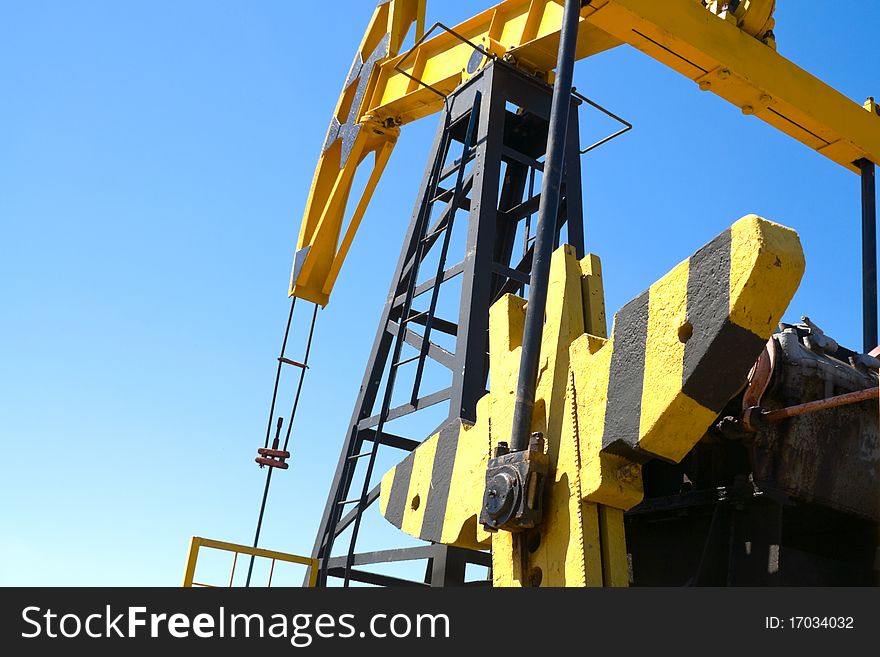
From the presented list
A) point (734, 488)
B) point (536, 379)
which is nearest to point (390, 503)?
point (536, 379)

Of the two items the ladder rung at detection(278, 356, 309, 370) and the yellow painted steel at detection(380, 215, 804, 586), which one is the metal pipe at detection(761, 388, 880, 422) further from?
the ladder rung at detection(278, 356, 309, 370)

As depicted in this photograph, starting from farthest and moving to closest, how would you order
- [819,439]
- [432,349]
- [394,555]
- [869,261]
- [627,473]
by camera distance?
[432,349], [869,261], [394,555], [819,439], [627,473]

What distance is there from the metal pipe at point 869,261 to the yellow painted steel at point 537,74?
302mm

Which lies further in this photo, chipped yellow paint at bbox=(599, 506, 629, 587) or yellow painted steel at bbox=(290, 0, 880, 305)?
yellow painted steel at bbox=(290, 0, 880, 305)

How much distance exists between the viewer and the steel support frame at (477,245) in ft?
17.8

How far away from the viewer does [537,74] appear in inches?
253

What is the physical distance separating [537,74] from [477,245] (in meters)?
1.50

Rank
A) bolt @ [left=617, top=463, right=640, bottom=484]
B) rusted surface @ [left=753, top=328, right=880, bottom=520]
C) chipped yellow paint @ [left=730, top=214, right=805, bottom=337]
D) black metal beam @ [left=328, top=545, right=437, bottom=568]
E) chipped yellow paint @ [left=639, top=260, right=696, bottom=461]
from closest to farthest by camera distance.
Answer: chipped yellow paint @ [left=730, top=214, right=805, bottom=337] → chipped yellow paint @ [left=639, top=260, right=696, bottom=461] → bolt @ [left=617, top=463, right=640, bottom=484] → rusted surface @ [left=753, top=328, right=880, bottom=520] → black metal beam @ [left=328, top=545, right=437, bottom=568]

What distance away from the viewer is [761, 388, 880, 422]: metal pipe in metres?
2.52

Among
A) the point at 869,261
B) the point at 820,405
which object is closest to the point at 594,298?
the point at 820,405

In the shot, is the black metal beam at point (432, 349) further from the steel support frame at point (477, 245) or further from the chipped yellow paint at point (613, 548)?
the chipped yellow paint at point (613, 548)

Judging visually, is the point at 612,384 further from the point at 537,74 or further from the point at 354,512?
the point at 537,74

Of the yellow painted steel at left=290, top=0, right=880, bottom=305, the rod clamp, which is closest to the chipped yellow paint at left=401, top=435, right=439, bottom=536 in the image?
the rod clamp

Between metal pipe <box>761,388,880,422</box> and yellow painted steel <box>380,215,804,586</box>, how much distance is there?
1.21ft
